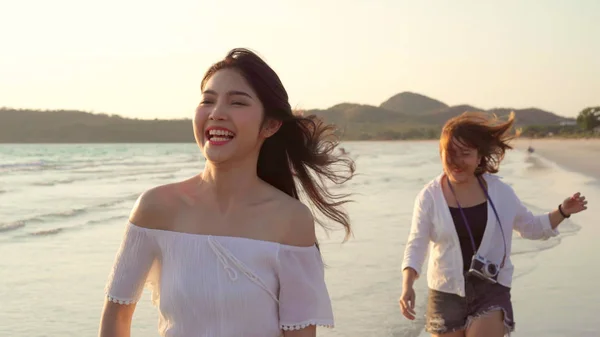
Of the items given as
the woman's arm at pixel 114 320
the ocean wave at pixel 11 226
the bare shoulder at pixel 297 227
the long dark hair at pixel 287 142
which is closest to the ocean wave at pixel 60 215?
the ocean wave at pixel 11 226

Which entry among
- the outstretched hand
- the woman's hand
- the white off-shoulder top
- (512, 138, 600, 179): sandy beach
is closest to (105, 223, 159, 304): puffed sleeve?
the white off-shoulder top

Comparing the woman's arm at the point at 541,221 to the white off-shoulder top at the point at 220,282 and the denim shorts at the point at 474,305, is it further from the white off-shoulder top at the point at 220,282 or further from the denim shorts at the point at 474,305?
the white off-shoulder top at the point at 220,282

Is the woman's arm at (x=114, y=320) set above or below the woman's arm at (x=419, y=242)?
above

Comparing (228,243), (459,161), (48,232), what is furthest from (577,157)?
(228,243)

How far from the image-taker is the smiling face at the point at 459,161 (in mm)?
4918

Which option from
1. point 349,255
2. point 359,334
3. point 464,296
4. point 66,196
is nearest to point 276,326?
point 464,296

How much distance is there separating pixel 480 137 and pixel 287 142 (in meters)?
2.44

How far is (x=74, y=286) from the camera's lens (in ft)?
30.9

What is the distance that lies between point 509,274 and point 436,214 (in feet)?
1.84

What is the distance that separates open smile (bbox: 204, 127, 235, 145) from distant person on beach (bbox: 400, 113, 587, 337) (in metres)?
2.53

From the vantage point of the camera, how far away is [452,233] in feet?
15.5

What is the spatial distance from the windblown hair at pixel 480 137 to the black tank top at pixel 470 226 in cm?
31

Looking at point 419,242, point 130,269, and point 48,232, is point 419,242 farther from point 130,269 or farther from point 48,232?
point 48,232

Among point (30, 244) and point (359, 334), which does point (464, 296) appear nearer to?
point (359, 334)
